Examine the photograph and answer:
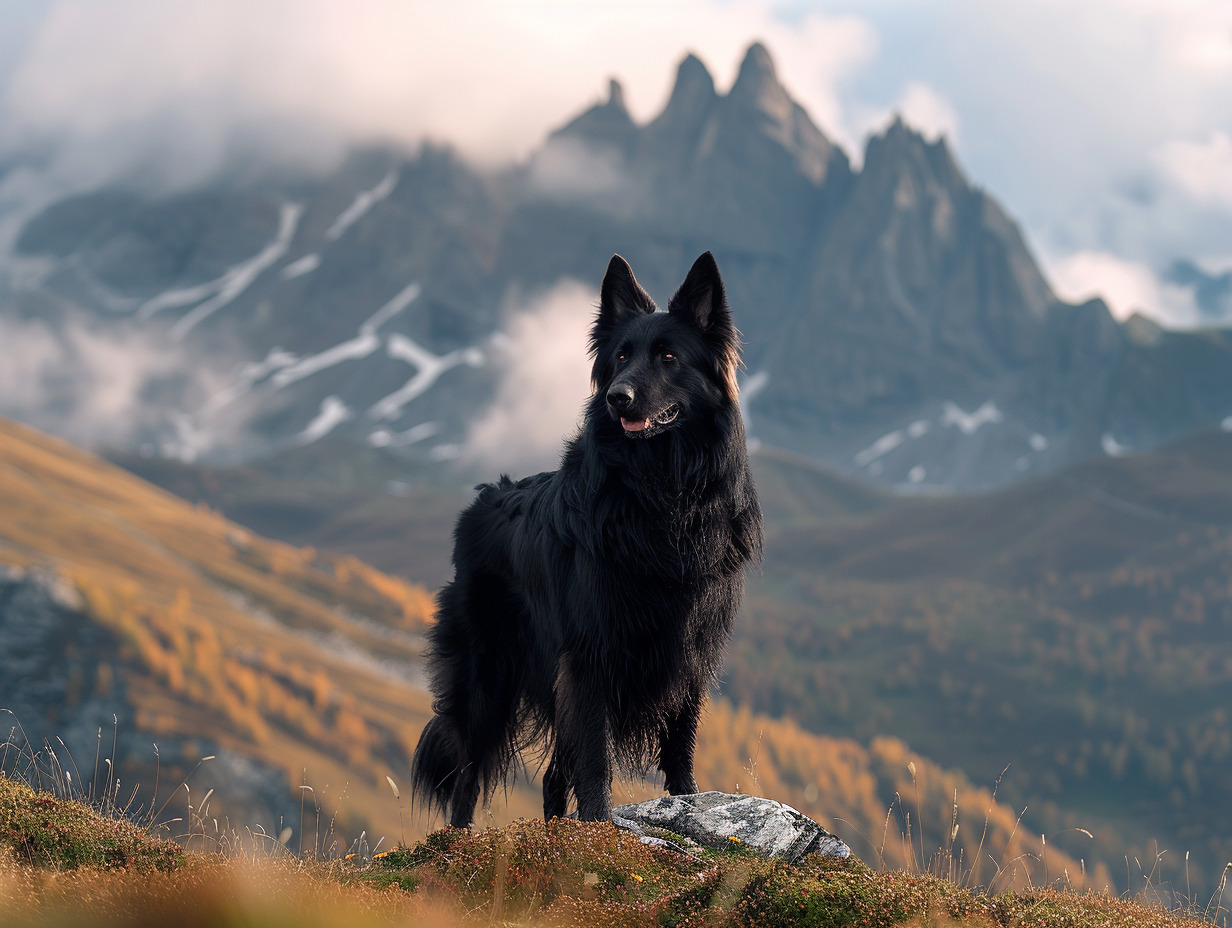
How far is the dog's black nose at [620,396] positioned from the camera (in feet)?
24.2

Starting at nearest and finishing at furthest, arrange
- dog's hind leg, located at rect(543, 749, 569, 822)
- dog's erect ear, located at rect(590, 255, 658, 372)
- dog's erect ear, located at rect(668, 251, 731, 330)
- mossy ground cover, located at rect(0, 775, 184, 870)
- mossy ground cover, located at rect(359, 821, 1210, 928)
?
mossy ground cover, located at rect(359, 821, 1210, 928)
mossy ground cover, located at rect(0, 775, 184, 870)
dog's erect ear, located at rect(668, 251, 731, 330)
dog's erect ear, located at rect(590, 255, 658, 372)
dog's hind leg, located at rect(543, 749, 569, 822)

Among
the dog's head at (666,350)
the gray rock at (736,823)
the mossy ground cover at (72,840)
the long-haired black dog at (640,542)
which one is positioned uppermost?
the dog's head at (666,350)

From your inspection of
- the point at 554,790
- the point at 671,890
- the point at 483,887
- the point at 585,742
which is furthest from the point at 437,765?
the point at 671,890

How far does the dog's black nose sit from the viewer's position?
7379 millimetres

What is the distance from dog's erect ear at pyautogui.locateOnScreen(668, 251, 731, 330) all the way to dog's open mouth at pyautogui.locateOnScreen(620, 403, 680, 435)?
33.7 inches

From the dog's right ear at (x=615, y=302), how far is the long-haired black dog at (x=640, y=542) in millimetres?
12

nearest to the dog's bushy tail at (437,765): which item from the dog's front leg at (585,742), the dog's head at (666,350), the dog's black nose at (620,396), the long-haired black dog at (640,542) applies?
the long-haired black dog at (640,542)

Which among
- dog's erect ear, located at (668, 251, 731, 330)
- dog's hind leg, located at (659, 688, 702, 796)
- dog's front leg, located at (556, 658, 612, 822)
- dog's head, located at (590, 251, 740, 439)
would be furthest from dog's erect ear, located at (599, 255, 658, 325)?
dog's hind leg, located at (659, 688, 702, 796)

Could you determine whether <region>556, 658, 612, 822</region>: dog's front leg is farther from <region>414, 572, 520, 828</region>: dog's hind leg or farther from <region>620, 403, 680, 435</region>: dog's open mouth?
<region>620, 403, 680, 435</region>: dog's open mouth

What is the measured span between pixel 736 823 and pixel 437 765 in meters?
3.21

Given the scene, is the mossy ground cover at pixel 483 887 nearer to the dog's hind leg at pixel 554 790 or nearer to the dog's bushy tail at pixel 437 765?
the dog's hind leg at pixel 554 790

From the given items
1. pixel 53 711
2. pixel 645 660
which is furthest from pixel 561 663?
pixel 53 711

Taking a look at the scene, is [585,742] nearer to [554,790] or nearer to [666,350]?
[554,790]

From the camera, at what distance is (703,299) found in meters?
8.29
